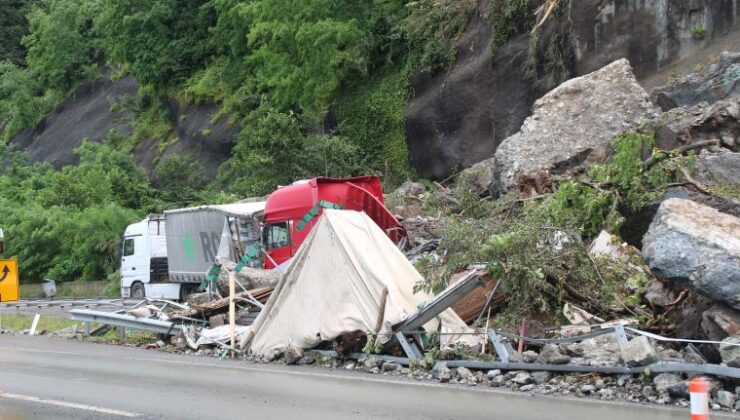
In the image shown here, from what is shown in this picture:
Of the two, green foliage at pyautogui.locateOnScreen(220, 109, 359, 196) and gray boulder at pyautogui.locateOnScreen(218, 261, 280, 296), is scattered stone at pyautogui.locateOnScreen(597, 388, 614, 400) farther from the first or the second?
green foliage at pyautogui.locateOnScreen(220, 109, 359, 196)

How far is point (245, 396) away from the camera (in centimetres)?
944

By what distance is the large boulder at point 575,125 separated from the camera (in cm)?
1941

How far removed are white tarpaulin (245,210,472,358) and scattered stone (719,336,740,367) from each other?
3.84m

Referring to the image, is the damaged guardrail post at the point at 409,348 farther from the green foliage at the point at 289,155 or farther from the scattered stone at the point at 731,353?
the green foliage at the point at 289,155

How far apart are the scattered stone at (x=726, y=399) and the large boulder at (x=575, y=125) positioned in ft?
35.2

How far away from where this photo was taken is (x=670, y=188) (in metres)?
14.4

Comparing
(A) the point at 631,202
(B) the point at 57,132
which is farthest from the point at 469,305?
(B) the point at 57,132

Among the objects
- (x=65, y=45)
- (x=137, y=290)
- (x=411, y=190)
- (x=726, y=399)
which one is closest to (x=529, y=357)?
(x=726, y=399)

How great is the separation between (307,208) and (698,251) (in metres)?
11.6

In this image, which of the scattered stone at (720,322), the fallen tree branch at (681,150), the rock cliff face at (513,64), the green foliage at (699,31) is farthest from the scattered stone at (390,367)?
the green foliage at (699,31)

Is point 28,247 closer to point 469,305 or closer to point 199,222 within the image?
point 199,222

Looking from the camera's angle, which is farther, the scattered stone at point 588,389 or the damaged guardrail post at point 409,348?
the damaged guardrail post at point 409,348

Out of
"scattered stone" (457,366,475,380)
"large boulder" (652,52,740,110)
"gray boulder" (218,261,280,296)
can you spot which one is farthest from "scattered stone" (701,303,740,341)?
"large boulder" (652,52,740,110)

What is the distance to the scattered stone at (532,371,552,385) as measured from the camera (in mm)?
10055
